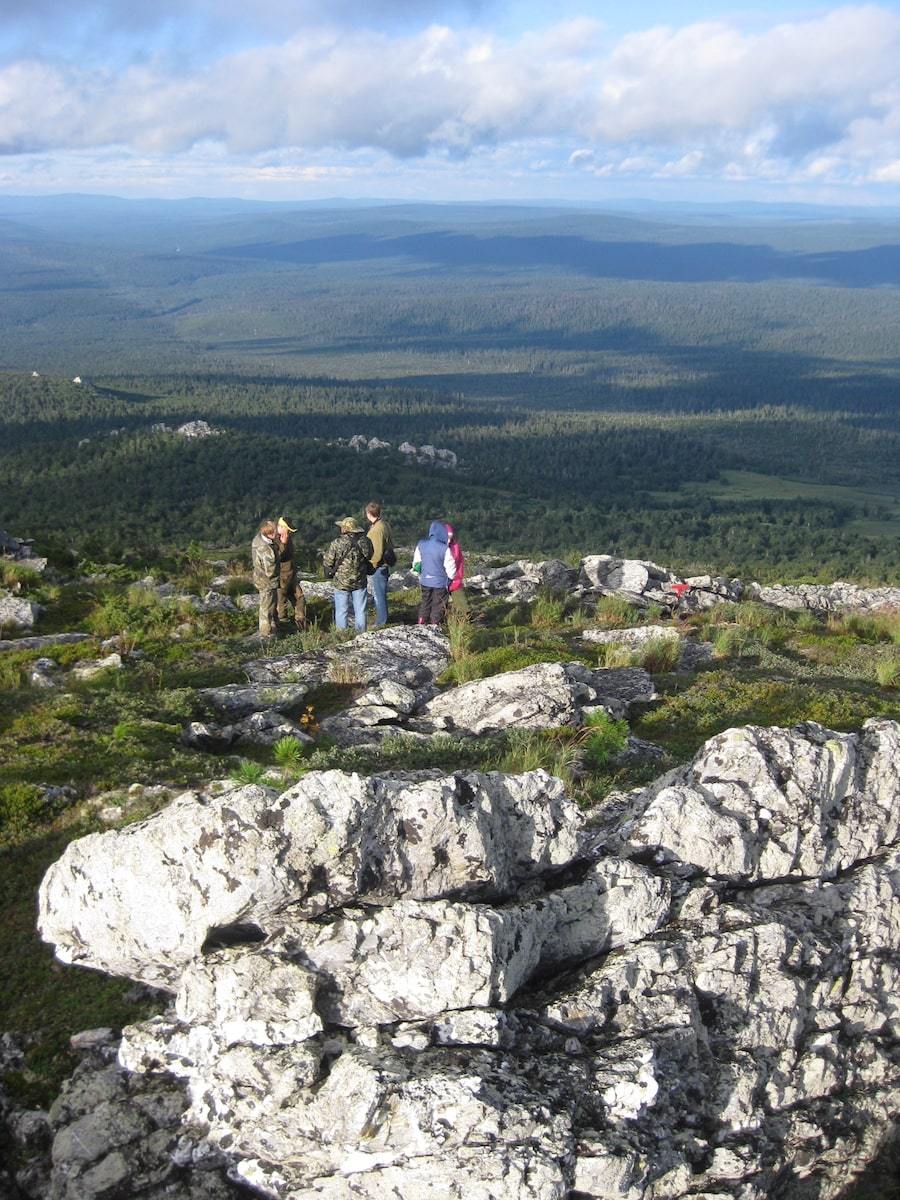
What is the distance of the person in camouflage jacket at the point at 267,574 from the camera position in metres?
15.5

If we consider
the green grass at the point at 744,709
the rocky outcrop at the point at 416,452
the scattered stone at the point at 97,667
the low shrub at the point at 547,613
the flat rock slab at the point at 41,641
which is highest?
the scattered stone at the point at 97,667

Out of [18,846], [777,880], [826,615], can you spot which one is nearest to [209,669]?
[18,846]

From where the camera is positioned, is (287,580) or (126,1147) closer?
(126,1147)

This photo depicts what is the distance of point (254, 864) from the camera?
21.0 ft

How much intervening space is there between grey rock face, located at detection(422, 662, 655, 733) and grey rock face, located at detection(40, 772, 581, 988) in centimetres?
440

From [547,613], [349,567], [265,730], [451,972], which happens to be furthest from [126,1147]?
[547,613]

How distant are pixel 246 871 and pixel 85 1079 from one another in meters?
1.77

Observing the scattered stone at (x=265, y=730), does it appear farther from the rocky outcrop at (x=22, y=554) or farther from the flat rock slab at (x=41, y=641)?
the rocky outcrop at (x=22, y=554)

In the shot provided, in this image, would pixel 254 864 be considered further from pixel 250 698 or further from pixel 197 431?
pixel 197 431

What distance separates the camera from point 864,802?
895 centimetres

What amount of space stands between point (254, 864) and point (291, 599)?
10722 millimetres

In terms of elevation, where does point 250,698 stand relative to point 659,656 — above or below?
above

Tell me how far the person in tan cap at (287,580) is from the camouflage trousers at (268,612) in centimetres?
13

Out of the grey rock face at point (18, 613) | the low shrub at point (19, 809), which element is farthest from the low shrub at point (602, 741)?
the grey rock face at point (18, 613)
